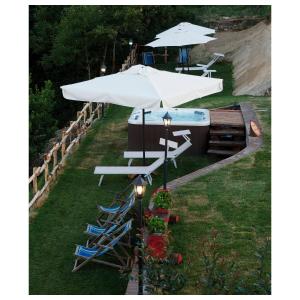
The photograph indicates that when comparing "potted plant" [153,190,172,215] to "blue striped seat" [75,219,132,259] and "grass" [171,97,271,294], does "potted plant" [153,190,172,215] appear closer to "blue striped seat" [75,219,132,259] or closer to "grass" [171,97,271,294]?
"grass" [171,97,271,294]

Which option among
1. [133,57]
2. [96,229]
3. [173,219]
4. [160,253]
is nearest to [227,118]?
[173,219]

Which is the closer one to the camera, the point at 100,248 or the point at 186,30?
the point at 100,248

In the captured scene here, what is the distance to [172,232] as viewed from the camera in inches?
322

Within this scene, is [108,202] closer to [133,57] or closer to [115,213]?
[115,213]

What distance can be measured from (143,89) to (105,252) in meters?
2.93

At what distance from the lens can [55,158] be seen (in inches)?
444

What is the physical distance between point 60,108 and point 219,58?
8.92 meters

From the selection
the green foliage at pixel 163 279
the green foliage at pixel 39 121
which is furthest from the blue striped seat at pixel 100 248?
the green foliage at pixel 39 121

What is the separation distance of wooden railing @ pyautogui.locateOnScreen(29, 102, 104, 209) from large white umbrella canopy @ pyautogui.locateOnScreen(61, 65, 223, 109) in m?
1.59

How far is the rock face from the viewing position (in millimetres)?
18278

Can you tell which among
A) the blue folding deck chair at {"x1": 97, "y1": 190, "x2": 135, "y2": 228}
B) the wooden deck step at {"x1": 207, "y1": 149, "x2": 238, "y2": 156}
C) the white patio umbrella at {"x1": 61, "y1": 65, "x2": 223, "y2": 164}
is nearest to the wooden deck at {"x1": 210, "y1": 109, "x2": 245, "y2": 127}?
the wooden deck step at {"x1": 207, "y1": 149, "x2": 238, "y2": 156}

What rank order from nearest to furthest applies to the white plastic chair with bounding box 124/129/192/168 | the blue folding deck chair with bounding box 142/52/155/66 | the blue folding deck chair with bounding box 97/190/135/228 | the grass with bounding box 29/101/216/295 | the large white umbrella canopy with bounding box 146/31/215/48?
the grass with bounding box 29/101/216/295 < the blue folding deck chair with bounding box 97/190/135/228 < the white plastic chair with bounding box 124/129/192/168 < the large white umbrella canopy with bounding box 146/31/215/48 < the blue folding deck chair with bounding box 142/52/155/66
